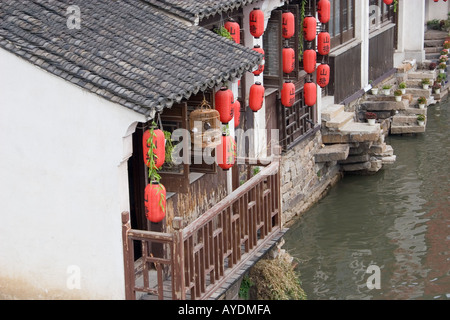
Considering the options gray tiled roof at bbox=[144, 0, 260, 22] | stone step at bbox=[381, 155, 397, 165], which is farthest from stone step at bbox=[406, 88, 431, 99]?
gray tiled roof at bbox=[144, 0, 260, 22]

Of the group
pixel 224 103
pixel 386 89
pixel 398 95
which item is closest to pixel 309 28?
pixel 224 103

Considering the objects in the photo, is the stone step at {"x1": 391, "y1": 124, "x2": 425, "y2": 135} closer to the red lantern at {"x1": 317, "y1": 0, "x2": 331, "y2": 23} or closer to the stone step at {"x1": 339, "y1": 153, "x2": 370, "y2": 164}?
the stone step at {"x1": 339, "y1": 153, "x2": 370, "y2": 164}

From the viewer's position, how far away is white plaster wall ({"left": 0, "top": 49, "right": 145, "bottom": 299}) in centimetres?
1308

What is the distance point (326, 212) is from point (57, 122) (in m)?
12.8

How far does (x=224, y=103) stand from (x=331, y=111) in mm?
11077

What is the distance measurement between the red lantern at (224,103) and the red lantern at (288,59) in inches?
224

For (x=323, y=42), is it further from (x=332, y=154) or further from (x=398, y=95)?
(x=398, y=95)

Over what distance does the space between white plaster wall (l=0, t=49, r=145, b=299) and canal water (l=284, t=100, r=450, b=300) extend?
23.8 ft

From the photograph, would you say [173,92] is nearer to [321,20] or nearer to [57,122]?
[57,122]

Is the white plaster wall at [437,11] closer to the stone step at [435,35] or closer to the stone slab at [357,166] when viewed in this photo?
the stone step at [435,35]

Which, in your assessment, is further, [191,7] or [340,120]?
[340,120]

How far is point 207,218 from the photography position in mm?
14125

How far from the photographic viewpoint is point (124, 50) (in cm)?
1396
